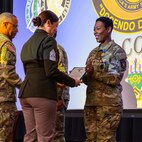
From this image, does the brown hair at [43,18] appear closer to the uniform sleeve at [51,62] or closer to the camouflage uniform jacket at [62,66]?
the uniform sleeve at [51,62]

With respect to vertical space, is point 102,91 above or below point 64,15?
below

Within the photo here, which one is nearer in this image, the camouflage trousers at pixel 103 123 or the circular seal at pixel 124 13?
the camouflage trousers at pixel 103 123

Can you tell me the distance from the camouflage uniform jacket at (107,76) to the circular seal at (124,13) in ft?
3.28

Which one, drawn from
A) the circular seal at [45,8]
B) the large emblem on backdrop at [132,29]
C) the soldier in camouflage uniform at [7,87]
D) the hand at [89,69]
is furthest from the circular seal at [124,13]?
the soldier in camouflage uniform at [7,87]

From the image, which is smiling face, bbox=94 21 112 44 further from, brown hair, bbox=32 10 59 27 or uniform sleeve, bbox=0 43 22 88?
uniform sleeve, bbox=0 43 22 88

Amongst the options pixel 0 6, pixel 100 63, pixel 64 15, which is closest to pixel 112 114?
pixel 100 63

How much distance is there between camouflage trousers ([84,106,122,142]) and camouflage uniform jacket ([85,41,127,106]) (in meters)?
0.04

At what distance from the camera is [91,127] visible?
2.98m

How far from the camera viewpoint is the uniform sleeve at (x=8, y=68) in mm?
3049

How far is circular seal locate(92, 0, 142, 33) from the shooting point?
3.92 m

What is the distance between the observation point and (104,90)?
2.96m

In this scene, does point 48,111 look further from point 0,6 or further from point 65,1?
point 0,6

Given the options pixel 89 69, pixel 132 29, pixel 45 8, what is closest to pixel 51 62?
pixel 89 69

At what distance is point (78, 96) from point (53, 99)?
5.93ft
